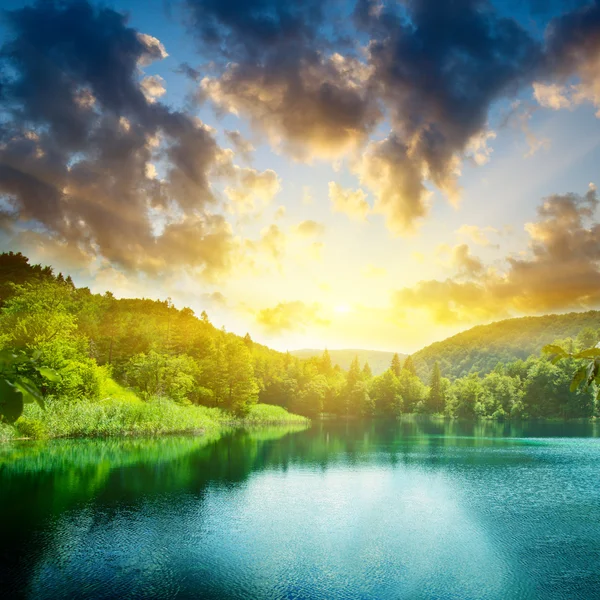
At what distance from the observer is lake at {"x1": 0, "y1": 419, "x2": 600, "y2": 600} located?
1450cm

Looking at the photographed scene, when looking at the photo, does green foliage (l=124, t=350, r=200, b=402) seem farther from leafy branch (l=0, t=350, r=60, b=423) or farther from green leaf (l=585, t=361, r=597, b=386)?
green leaf (l=585, t=361, r=597, b=386)

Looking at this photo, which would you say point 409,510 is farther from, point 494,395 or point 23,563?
point 494,395

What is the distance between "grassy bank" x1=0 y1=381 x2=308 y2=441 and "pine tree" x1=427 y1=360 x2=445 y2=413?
8885 centimetres

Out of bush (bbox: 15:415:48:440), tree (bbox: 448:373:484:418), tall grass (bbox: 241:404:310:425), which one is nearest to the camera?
bush (bbox: 15:415:48:440)

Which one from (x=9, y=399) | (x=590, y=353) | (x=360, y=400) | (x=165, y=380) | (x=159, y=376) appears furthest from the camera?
(x=360, y=400)

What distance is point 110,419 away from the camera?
155 feet

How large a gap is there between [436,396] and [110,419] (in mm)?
112899

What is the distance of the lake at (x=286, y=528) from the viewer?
14500mm

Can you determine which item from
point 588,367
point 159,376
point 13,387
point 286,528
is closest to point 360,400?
point 159,376

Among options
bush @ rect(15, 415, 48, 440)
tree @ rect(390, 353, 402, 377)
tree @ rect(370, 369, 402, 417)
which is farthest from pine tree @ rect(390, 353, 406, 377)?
bush @ rect(15, 415, 48, 440)

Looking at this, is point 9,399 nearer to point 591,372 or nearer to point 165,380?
point 591,372

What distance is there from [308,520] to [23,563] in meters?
11.9

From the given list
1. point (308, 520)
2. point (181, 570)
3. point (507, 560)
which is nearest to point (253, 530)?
point (308, 520)

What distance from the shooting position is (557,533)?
66.7 feet
